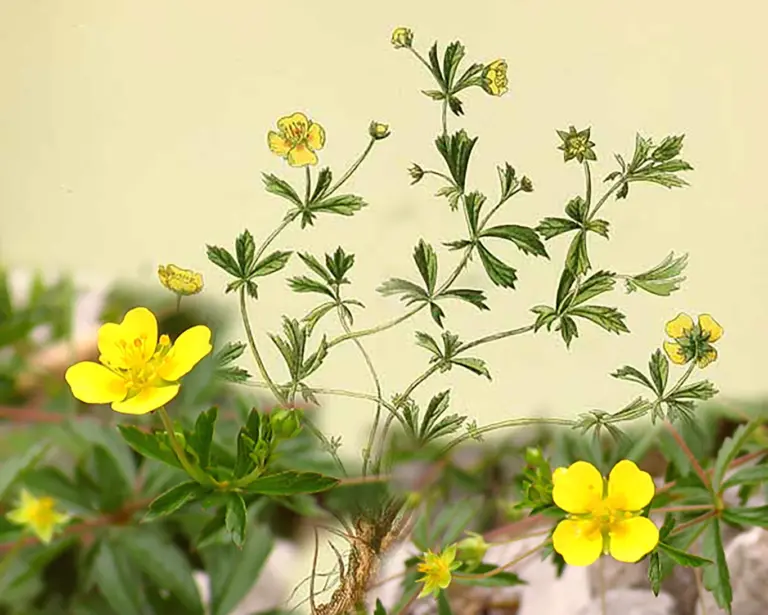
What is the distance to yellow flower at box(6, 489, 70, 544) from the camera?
56cm

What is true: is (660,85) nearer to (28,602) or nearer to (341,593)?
(341,593)

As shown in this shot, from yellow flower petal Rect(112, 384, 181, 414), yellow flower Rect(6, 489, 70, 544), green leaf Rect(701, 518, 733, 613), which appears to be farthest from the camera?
yellow flower Rect(6, 489, 70, 544)

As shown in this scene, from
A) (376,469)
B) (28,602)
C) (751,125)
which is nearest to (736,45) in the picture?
(751,125)

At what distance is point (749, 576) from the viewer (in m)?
0.60

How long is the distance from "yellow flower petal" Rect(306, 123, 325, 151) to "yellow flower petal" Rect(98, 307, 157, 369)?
94mm

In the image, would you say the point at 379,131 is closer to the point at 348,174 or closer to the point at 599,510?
the point at 348,174

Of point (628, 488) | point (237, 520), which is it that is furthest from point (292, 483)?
point (628, 488)

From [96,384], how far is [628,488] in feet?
0.68

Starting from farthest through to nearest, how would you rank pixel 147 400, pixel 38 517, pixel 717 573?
pixel 38 517, pixel 717 573, pixel 147 400

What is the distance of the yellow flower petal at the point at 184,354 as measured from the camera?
31 cm

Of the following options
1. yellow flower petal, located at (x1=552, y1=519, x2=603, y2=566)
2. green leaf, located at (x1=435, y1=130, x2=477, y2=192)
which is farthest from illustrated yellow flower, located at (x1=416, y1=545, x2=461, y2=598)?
green leaf, located at (x1=435, y1=130, x2=477, y2=192)

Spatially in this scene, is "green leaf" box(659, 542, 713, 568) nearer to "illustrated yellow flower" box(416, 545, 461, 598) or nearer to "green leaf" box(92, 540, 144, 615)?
"illustrated yellow flower" box(416, 545, 461, 598)

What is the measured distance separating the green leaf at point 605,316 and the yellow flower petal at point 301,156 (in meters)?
0.12

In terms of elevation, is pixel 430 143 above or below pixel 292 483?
above
